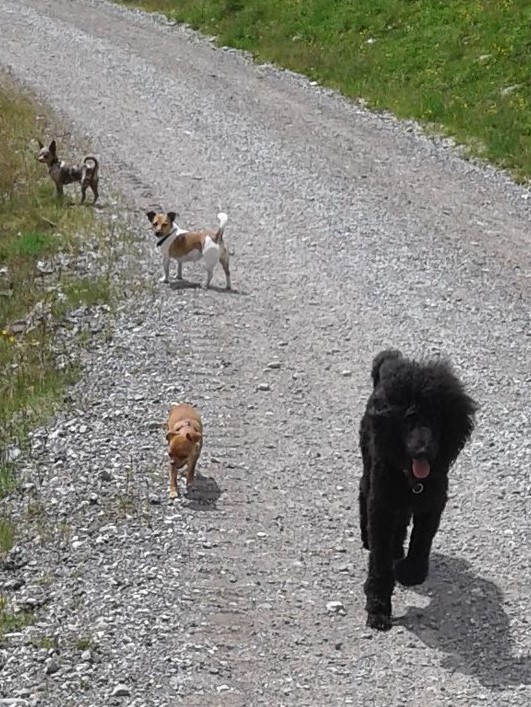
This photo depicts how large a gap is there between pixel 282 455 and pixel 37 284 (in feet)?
19.9

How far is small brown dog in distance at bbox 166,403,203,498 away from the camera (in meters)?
8.95

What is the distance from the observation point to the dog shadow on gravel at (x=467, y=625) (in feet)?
22.8

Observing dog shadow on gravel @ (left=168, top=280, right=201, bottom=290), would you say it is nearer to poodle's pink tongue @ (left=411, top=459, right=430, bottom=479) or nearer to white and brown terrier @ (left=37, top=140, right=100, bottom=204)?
white and brown terrier @ (left=37, top=140, right=100, bottom=204)

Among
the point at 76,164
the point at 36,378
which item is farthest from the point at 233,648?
the point at 76,164

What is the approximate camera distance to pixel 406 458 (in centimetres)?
710

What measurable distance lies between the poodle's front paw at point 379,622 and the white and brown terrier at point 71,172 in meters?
10.5

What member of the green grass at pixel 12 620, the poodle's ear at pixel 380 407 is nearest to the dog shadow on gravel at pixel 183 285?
the green grass at pixel 12 620

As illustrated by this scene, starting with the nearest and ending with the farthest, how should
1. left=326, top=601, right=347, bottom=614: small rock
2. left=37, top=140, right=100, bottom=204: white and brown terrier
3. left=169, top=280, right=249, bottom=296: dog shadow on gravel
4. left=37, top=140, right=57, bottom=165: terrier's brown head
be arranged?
left=326, top=601, right=347, bottom=614: small rock → left=169, top=280, right=249, bottom=296: dog shadow on gravel → left=37, top=140, right=100, bottom=204: white and brown terrier → left=37, top=140, right=57, bottom=165: terrier's brown head

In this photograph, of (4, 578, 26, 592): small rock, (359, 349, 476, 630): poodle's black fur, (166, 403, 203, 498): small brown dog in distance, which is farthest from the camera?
(166, 403, 203, 498): small brown dog in distance

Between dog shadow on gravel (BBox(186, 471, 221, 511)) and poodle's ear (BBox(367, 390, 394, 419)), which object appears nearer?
poodle's ear (BBox(367, 390, 394, 419))

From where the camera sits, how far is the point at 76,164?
18406 mm

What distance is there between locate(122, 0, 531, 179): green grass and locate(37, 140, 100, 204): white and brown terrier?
565 centimetres

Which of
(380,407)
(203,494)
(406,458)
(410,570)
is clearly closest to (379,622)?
(410,570)

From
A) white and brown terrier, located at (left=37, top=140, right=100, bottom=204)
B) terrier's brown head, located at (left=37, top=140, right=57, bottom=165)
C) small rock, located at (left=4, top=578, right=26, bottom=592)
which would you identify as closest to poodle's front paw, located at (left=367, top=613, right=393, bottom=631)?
small rock, located at (left=4, top=578, right=26, bottom=592)
